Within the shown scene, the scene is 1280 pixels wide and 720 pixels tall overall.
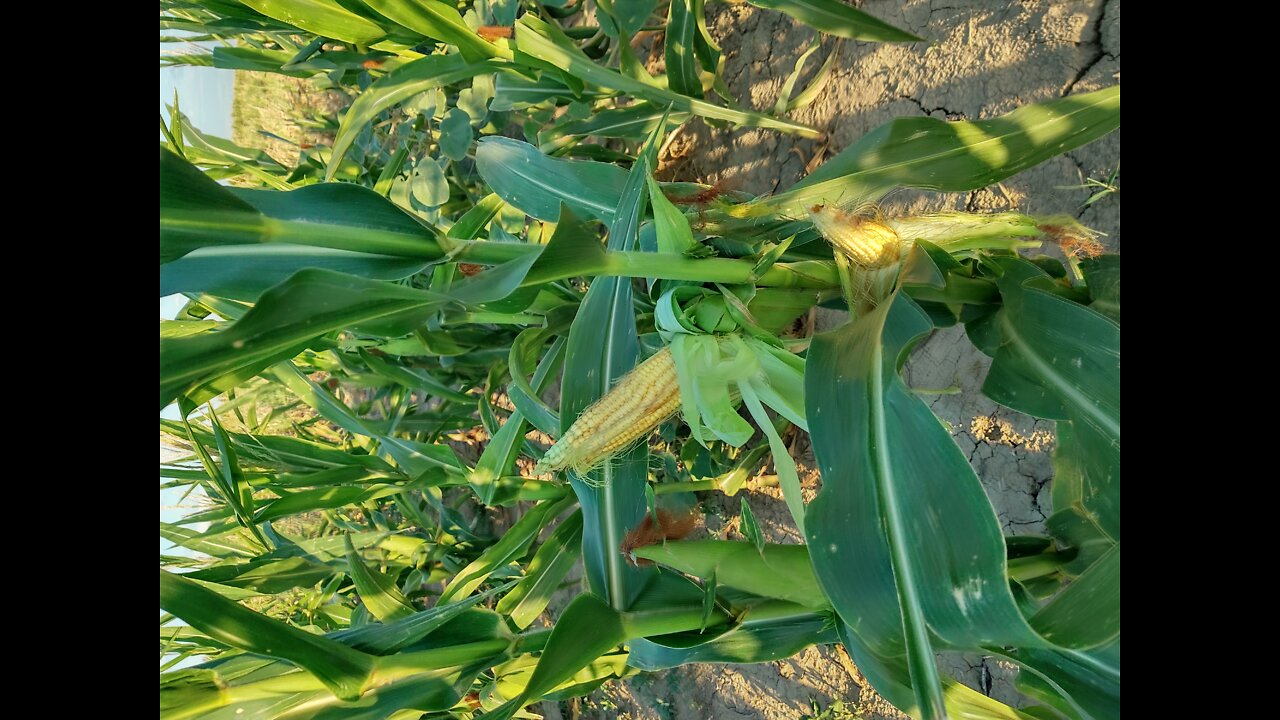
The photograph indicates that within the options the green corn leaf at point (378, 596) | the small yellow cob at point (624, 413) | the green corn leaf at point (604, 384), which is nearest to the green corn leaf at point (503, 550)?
the green corn leaf at point (378, 596)

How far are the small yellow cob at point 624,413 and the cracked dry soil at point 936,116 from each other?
93 cm

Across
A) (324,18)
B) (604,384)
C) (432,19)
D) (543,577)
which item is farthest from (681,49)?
(543,577)

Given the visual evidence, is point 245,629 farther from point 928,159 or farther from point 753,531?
point 928,159

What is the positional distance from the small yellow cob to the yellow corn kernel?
0.27 m

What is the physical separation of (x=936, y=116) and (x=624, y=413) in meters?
1.15

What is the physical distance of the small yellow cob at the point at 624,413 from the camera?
3.01 feet

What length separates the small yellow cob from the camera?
0.92m

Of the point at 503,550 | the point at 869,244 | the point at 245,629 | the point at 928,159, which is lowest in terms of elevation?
the point at 503,550

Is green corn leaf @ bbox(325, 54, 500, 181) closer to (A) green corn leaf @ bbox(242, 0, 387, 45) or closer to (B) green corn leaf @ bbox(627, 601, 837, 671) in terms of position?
(A) green corn leaf @ bbox(242, 0, 387, 45)

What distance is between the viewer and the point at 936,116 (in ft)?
5.19

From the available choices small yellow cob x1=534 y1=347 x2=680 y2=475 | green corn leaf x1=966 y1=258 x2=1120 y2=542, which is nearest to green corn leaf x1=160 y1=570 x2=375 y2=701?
small yellow cob x1=534 y1=347 x2=680 y2=475

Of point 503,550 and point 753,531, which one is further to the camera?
point 503,550
